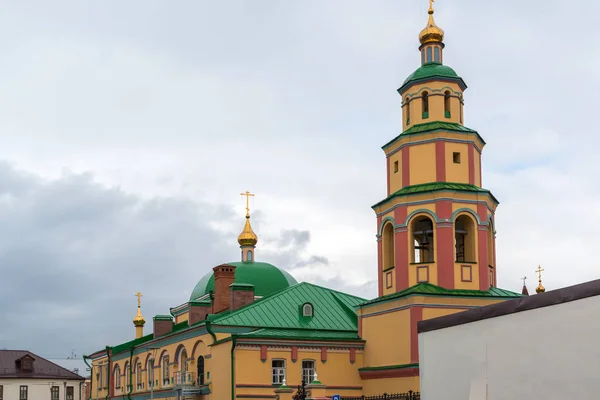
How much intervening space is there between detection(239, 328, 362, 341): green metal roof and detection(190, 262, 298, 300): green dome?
1062 cm

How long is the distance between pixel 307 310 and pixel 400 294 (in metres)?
7.05

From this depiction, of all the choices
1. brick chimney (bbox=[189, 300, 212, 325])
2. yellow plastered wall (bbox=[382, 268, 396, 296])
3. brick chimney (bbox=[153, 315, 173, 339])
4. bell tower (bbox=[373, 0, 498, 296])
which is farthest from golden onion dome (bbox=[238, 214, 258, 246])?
yellow plastered wall (bbox=[382, 268, 396, 296])

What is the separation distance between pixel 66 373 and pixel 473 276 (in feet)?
169

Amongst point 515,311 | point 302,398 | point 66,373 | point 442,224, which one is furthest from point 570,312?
point 66,373

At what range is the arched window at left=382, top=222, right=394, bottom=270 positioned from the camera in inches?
1344

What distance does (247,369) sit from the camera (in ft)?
113

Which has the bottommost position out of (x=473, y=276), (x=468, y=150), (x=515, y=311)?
(x=515, y=311)

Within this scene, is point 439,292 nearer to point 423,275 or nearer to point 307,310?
point 423,275

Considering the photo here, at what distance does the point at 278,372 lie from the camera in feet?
115

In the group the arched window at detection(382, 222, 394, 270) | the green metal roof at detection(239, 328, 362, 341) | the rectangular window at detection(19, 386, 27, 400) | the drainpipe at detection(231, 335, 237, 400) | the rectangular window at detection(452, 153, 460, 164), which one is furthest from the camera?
the rectangular window at detection(19, 386, 27, 400)

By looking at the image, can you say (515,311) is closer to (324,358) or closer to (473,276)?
(473,276)

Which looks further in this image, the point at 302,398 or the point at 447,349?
the point at 302,398

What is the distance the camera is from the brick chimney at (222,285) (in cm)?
4178

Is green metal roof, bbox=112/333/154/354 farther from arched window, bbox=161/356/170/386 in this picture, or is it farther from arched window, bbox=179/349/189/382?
arched window, bbox=179/349/189/382
